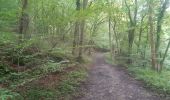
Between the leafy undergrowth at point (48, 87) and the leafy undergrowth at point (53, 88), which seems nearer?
the leafy undergrowth at point (48, 87)

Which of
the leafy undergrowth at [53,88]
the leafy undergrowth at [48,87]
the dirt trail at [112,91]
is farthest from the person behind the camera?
the dirt trail at [112,91]

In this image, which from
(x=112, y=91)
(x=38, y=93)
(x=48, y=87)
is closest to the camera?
(x=38, y=93)

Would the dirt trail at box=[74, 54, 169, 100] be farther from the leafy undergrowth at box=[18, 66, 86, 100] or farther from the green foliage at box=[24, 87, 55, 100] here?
the green foliage at box=[24, 87, 55, 100]

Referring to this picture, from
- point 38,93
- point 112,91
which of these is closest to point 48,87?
point 38,93

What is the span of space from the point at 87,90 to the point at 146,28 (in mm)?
16078

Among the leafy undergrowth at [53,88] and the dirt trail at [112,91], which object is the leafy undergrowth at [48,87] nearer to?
the leafy undergrowth at [53,88]

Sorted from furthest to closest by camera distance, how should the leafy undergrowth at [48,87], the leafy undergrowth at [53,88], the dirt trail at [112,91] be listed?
the dirt trail at [112,91] < the leafy undergrowth at [53,88] < the leafy undergrowth at [48,87]

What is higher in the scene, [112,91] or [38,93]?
[38,93]

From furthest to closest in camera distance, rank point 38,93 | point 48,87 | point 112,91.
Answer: point 112,91
point 48,87
point 38,93

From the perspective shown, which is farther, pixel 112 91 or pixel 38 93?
pixel 112 91

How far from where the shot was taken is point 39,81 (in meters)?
10.1

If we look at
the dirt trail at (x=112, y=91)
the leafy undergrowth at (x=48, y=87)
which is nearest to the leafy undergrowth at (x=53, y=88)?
the leafy undergrowth at (x=48, y=87)

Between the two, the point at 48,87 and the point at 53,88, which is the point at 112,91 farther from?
the point at 48,87

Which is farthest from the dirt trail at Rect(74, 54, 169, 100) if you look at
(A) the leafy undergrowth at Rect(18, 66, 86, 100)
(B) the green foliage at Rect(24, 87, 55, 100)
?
(B) the green foliage at Rect(24, 87, 55, 100)
